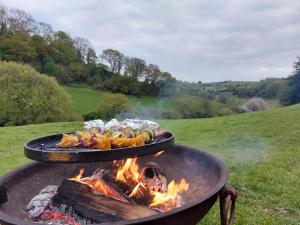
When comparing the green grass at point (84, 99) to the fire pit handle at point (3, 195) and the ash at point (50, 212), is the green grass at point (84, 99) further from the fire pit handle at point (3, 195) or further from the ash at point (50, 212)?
the fire pit handle at point (3, 195)

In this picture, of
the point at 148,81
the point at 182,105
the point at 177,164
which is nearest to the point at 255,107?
the point at 148,81

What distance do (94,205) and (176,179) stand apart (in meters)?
1.14

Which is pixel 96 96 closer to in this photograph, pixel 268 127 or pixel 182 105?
pixel 182 105

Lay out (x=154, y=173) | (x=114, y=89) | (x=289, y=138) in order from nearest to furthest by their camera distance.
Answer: (x=154, y=173) → (x=289, y=138) → (x=114, y=89)

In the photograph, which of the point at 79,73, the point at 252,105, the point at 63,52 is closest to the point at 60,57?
the point at 63,52

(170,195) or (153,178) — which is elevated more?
(153,178)

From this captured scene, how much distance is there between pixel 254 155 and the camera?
7207 millimetres

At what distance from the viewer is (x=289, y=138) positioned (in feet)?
28.7

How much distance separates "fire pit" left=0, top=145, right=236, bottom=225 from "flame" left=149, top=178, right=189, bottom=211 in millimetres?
65

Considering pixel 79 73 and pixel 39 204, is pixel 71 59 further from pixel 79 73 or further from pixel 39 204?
pixel 39 204

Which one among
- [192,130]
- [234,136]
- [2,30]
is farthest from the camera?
[2,30]

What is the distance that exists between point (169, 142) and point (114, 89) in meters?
27.4

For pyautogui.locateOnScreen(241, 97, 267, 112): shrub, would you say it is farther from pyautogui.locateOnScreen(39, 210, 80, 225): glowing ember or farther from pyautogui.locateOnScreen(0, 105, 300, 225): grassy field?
pyautogui.locateOnScreen(39, 210, 80, 225): glowing ember

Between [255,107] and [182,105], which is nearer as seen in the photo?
[182,105]
